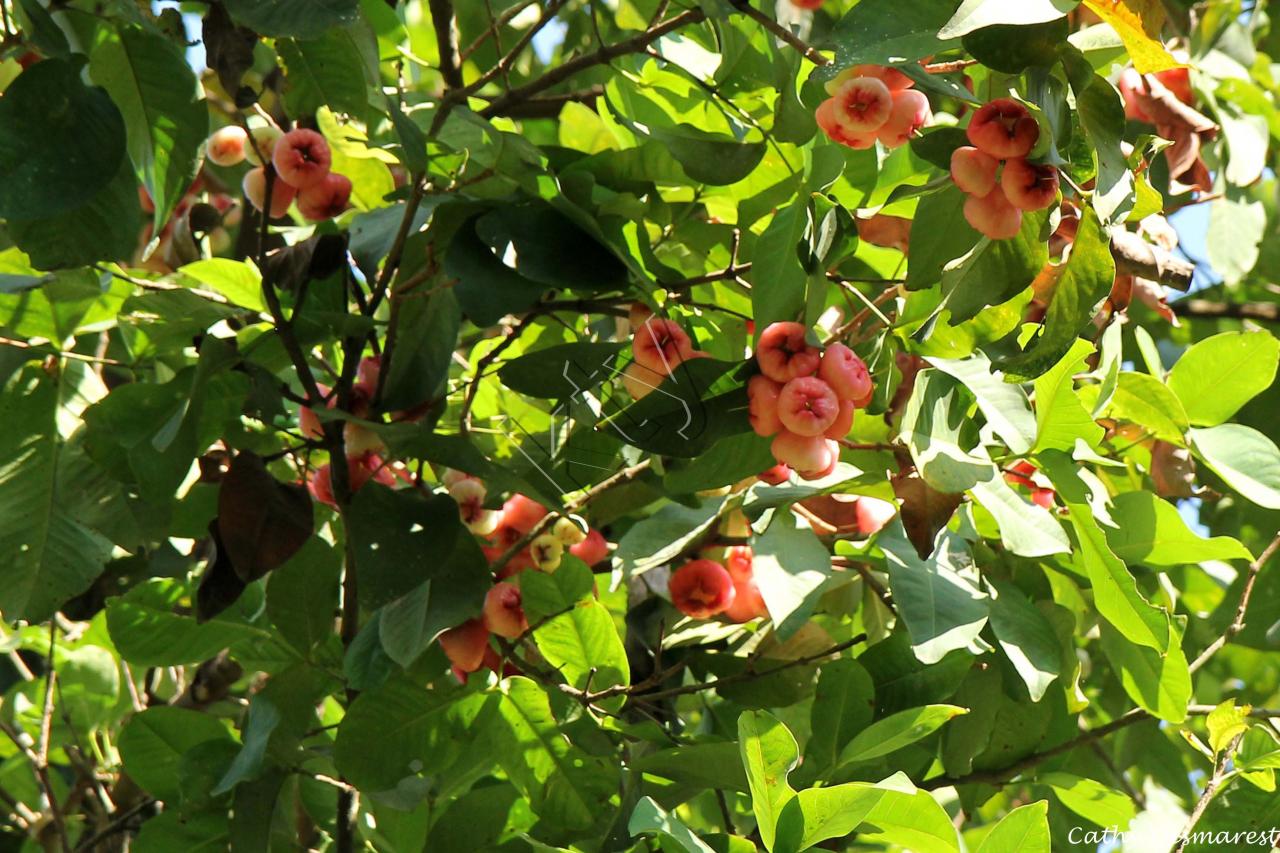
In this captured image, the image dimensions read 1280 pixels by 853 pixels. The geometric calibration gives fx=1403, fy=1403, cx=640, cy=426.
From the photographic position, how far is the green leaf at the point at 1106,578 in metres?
1.11

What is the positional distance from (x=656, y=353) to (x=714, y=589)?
0.97 feet

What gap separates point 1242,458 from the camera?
1300mm

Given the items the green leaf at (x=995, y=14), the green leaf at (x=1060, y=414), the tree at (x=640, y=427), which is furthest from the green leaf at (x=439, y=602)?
the green leaf at (x=995, y=14)

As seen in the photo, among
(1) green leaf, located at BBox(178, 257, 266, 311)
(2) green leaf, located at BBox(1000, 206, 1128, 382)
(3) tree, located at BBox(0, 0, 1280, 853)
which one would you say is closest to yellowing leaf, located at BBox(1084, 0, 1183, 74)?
(3) tree, located at BBox(0, 0, 1280, 853)

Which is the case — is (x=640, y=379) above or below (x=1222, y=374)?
above

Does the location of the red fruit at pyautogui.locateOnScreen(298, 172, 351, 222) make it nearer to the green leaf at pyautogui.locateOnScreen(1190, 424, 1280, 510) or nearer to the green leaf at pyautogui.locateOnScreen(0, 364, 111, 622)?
the green leaf at pyautogui.locateOnScreen(0, 364, 111, 622)

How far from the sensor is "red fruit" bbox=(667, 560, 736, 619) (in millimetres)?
1313

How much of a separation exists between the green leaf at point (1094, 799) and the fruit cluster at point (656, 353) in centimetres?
59

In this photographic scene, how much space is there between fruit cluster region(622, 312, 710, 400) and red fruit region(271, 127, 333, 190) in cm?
36

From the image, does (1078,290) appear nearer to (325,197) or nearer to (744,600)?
(744,600)

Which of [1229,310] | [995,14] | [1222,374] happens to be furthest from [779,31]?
[1229,310]

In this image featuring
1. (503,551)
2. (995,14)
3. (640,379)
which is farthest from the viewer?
(503,551)

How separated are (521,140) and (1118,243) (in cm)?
48

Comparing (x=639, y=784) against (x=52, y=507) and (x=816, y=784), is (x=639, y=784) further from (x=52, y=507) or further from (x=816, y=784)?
(x=52, y=507)
